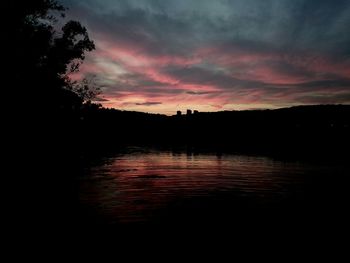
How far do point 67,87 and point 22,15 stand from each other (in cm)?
943

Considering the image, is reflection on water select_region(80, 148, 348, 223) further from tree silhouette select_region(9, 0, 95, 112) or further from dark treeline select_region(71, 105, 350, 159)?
dark treeline select_region(71, 105, 350, 159)

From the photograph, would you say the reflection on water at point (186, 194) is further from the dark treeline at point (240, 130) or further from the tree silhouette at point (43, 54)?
the dark treeline at point (240, 130)

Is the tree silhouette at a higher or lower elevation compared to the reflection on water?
higher

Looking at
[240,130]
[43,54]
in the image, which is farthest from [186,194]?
[240,130]

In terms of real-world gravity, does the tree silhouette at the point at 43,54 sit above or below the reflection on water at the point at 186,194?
above

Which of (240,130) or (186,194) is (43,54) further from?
(240,130)

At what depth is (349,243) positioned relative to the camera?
991cm

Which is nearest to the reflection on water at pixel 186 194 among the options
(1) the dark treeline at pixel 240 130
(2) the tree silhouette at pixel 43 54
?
(2) the tree silhouette at pixel 43 54

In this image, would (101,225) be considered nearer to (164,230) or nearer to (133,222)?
(133,222)

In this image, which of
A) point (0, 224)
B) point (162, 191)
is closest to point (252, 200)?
point (162, 191)

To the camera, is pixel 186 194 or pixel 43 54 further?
pixel 43 54

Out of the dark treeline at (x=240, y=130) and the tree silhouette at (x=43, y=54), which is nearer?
the tree silhouette at (x=43, y=54)

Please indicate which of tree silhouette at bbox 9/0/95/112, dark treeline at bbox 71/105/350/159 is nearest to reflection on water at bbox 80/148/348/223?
tree silhouette at bbox 9/0/95/112

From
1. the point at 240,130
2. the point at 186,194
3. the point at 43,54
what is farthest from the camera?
the point at 240,130
